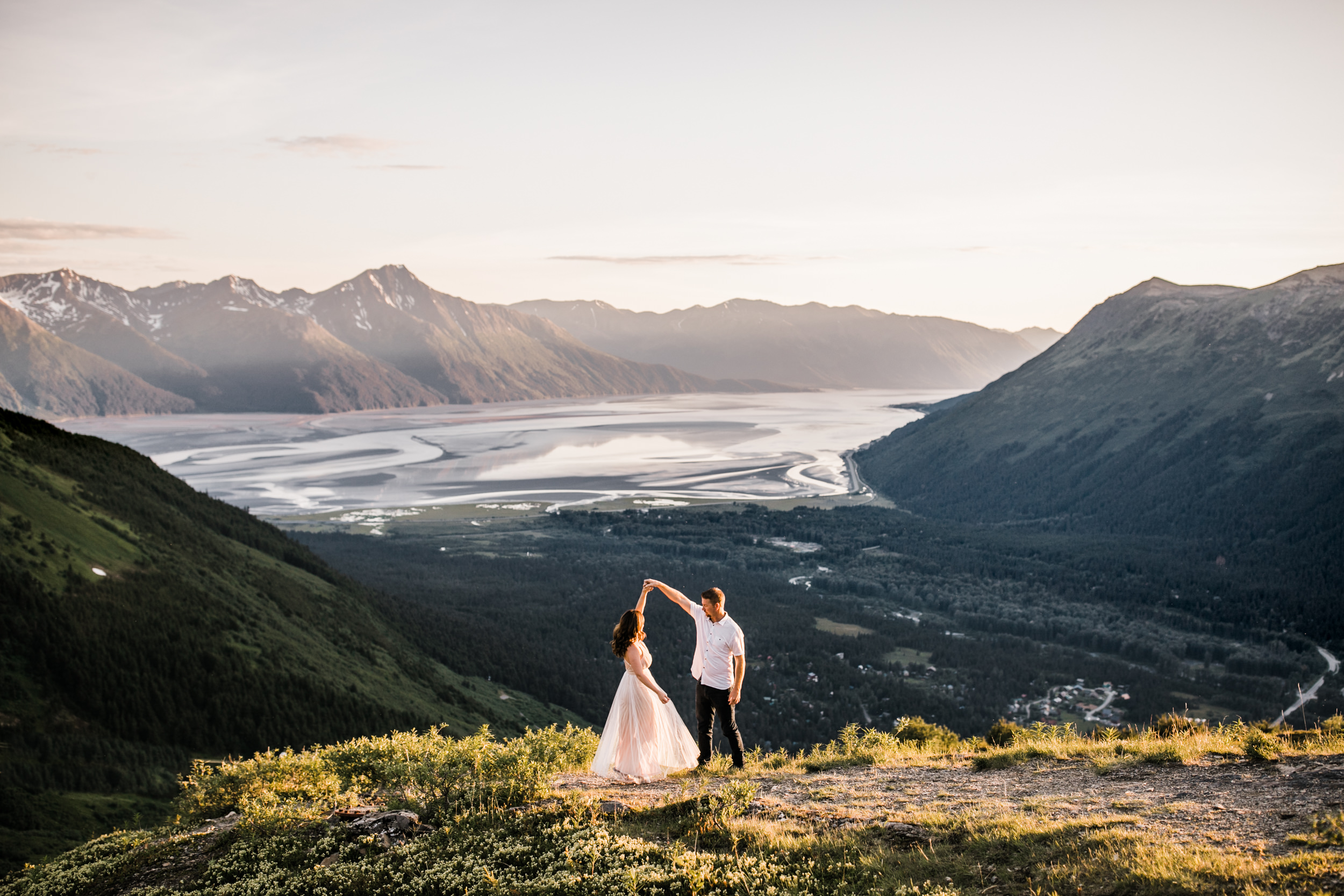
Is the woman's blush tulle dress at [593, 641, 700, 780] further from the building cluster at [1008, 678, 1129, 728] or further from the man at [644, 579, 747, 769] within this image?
the building cluster at [1008, 678, 1129, 728]

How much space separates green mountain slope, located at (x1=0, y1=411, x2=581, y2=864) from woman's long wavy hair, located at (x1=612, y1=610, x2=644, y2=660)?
27.0 metres

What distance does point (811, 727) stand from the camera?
64250mm

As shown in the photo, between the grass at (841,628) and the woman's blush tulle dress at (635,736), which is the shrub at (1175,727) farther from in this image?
the grass at (841,628)

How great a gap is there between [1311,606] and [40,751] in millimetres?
131237

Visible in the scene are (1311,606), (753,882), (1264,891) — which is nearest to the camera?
(1264,891)

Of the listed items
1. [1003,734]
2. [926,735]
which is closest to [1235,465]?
[926,735]

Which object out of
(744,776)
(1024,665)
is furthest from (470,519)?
(744,776)

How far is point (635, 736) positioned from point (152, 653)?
151 ft

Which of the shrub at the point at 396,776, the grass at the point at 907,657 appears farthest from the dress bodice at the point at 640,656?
the grass at the point at 907,657

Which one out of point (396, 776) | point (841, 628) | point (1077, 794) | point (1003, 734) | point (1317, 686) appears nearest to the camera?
point (1077, 794)

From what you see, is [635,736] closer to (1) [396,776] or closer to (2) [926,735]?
(1) [396,776]

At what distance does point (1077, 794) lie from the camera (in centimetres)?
1240

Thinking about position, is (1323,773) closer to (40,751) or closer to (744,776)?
(744,776)

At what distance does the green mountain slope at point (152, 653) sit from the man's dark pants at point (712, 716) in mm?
26812
